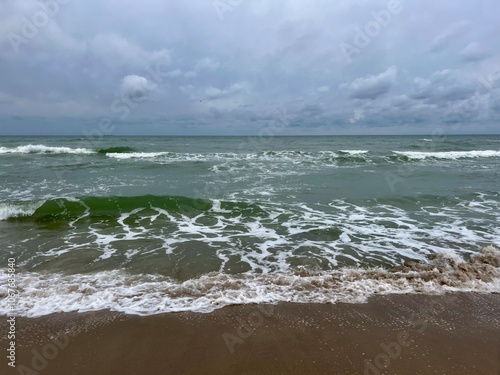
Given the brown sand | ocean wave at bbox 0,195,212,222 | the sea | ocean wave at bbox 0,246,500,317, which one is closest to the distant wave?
the sea

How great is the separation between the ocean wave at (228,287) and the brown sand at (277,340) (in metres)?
0.25

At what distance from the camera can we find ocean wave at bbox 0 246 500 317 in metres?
4.71

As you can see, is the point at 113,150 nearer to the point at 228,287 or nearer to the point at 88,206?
the point at 88,206

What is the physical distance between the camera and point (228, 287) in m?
5.25

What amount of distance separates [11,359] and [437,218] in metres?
10.5

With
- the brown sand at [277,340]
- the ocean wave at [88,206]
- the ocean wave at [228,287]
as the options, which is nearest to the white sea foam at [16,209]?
the ocean wave at [88,206]

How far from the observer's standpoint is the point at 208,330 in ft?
13.5

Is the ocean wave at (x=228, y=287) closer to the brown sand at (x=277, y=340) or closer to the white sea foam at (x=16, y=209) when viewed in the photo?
the brown sand at (x=277, y=340)

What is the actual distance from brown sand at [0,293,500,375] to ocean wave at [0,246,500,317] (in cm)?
25

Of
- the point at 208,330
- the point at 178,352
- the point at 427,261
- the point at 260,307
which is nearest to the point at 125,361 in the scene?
the point at 178,352

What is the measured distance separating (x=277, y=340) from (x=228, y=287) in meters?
1.53

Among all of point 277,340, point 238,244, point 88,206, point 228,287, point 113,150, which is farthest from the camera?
point 113,150

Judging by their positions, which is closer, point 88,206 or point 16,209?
point 16,209

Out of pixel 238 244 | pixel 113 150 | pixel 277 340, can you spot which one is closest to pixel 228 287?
pixel 277 340
